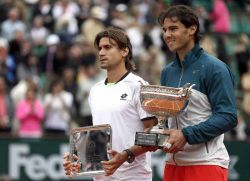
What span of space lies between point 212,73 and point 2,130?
389 inches

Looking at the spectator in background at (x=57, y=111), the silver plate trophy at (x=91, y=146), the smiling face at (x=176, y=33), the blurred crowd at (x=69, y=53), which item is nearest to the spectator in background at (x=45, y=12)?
the blurred crowd at (x=69, y=53)

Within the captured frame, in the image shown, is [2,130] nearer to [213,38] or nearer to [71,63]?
[71,63]

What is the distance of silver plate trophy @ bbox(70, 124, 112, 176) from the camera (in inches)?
284

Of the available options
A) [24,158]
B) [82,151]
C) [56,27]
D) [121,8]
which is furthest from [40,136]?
[82,151]

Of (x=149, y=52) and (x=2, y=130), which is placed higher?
(x=149, y=52)

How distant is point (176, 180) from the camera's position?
702cm

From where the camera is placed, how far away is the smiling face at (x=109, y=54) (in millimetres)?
7523

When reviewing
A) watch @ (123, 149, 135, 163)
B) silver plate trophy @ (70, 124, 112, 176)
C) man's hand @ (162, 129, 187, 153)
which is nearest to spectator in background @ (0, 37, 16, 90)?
silver plate trophy @ (70, 124, 112, 176)

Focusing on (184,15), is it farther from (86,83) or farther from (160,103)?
(86,83)

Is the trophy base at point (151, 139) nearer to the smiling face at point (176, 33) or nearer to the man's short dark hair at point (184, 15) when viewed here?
the smiling face at point (176, 33)

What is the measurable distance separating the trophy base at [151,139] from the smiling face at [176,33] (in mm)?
686

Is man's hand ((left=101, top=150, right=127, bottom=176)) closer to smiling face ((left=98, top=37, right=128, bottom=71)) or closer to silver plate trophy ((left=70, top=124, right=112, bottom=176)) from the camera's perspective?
silver plate trophy ((left=70, top=124, right=112, bottom=176))

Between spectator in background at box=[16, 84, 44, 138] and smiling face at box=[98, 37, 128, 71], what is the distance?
8468 mm

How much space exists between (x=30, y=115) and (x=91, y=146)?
885 centimetres
